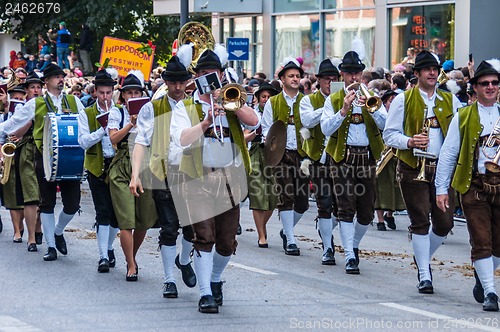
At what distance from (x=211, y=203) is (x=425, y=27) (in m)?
15.9

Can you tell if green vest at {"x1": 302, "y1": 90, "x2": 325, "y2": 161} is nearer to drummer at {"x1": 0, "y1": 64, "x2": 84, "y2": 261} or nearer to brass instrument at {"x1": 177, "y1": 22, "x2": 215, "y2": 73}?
brass instrument at {"x1": 177, "y1": 22, "x2": 215, "y2": 73}

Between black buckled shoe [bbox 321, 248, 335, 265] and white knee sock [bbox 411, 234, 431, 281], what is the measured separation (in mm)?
1871

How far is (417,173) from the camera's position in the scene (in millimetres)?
10180

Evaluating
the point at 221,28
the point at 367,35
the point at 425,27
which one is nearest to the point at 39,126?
the point at 425,27

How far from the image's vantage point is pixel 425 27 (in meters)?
24.1

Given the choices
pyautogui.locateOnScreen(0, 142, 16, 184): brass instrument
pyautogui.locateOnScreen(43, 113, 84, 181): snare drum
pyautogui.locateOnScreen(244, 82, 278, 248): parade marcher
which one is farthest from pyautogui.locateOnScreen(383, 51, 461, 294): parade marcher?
pyautogui.locateOnScreen(0, 142, 16, 184): brass instrument

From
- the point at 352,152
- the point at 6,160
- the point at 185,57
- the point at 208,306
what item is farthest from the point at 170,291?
the point at 6,160

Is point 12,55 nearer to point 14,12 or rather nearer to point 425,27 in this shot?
point 14,12

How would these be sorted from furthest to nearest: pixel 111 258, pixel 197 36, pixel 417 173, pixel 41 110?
pixel 197 36, pixel 41 110, pixel 111 258, pixel 417 173

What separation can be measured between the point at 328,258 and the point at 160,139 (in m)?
3.02

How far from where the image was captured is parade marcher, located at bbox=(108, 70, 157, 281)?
10.8 m

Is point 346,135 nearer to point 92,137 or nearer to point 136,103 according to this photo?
point 136,103

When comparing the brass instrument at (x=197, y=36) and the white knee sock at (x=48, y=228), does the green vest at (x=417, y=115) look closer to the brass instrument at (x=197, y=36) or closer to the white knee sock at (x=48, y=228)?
the brass instrument at (x=197, y=36)

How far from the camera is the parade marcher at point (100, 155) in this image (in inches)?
442
